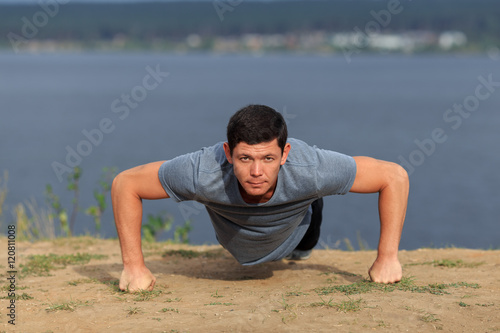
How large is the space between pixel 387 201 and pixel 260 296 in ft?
4.00

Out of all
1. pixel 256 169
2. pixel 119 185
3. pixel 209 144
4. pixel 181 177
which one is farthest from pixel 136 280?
pixel 209 144

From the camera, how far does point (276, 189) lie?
502 centimetres

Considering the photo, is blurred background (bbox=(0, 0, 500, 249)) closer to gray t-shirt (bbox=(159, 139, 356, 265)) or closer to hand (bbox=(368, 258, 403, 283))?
hand (bbox=(368, 258, 403, 283))

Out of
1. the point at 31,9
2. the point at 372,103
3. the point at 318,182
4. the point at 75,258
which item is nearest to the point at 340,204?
the point at 75,258

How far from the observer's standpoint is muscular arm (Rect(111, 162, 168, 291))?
5.30 m

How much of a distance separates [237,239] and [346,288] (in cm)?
95

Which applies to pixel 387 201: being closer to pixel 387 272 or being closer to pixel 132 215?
pixel 387 272

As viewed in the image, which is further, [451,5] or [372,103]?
[451,5]

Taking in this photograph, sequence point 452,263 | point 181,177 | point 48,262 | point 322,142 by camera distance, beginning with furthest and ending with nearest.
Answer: point 322,142 → point 48,262 → point 452,263 → point 181,177

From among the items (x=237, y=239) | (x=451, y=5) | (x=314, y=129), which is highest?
(x=451, y=5)

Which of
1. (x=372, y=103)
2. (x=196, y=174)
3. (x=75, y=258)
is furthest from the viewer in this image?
(x=372, y=103)

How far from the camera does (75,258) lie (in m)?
6.88

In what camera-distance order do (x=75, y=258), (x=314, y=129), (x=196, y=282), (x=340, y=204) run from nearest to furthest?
(x=196, y=282) → (x=75, y=258) → (x=340, y=204) → (x=314, y=129)

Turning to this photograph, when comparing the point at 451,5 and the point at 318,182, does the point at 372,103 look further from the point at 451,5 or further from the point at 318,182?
the point at 451,5
